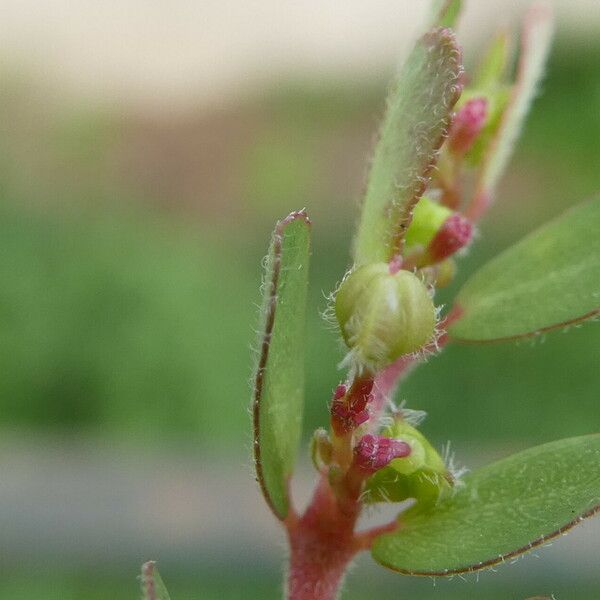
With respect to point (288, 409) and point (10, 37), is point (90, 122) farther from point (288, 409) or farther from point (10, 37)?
point (288, 409)

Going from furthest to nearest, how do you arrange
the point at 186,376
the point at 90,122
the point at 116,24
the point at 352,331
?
1. the point at 116,24
2. the point at 90,122
3. the point at 186,376
4. the point at 352,331

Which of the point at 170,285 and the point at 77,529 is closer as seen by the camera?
the point at 77,529

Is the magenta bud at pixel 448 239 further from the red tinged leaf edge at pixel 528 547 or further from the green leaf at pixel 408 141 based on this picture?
the red tinged leaf edge at pixel 528 547

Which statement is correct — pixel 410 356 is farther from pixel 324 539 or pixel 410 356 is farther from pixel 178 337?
pixel 178 337

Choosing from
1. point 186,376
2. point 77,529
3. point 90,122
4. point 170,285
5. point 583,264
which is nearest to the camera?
point 583,264

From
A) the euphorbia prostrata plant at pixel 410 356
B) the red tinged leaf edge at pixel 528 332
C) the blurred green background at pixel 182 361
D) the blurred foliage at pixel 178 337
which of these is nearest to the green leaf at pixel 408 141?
the euphorbia prostrata plant at pixel 410 356

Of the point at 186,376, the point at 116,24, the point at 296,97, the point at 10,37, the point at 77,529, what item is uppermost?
the point at 116,24

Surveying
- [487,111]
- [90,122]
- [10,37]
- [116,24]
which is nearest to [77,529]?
[487,111]
